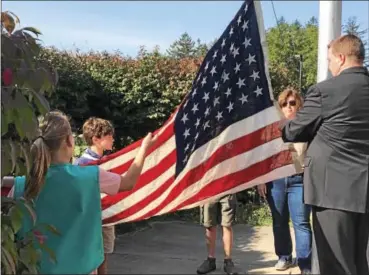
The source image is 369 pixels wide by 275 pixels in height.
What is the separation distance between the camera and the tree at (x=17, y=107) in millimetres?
2191

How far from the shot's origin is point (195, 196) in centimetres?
432

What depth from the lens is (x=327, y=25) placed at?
4797 millimetres

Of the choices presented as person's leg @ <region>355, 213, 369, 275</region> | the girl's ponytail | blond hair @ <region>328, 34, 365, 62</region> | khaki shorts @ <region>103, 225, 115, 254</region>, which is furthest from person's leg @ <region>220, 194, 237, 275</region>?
the girl's ponytail

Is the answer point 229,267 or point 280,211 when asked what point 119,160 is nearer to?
point 280,211

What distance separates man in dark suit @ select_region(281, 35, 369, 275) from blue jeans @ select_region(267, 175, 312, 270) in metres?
1.55

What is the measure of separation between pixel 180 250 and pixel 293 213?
A: 224cm

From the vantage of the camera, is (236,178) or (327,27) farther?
(327,27)

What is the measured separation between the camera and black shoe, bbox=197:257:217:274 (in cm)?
609

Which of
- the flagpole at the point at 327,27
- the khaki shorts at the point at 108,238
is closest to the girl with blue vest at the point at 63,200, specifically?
the khaki shorts at the point at 108,238

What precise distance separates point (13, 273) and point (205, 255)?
16.2 feet

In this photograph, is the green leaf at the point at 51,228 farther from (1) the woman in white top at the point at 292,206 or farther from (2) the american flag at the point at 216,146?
(1) the woman in white top at the point at 292,206

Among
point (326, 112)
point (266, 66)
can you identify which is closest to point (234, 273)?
point (266, 66)

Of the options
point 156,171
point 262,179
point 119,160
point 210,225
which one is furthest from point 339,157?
point 210,225

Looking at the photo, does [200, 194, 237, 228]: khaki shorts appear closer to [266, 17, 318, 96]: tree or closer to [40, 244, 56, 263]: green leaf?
[40, 244, 56, 263]: green leaf
